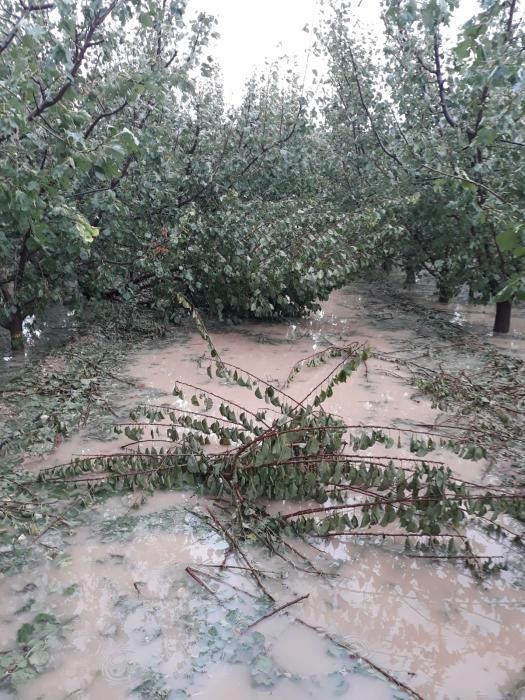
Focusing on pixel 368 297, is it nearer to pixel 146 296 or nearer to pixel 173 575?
pixel 146 296

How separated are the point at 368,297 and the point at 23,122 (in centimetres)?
816

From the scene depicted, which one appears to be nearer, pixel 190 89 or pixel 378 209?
pixel 190 89

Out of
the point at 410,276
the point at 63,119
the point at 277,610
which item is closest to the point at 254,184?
the point at 410,276

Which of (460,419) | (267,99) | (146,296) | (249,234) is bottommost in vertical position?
(460,419)

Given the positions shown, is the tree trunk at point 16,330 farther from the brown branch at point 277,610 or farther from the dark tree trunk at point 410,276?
the dark tree trunk at point 410,276

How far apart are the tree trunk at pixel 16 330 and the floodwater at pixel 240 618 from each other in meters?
3.94

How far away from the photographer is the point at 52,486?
3.52 metres

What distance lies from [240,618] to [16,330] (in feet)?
17.2

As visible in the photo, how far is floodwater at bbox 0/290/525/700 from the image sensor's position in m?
2.19

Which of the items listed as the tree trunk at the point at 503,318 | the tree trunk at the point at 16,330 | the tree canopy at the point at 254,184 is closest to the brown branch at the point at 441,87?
the tree canopy at the point at 254,184

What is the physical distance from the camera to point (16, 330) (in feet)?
21.8

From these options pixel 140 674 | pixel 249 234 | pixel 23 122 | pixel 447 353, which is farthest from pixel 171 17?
pixel 140 674

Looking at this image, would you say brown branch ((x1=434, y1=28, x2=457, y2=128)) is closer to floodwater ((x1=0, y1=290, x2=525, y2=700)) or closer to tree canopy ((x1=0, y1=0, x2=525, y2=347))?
tree canopy ((x1=0, y1=0, x2=525, y2=347))

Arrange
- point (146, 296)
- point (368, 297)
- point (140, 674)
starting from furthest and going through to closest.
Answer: point (368, 297) < point (146, 296) < point (140, 674)
